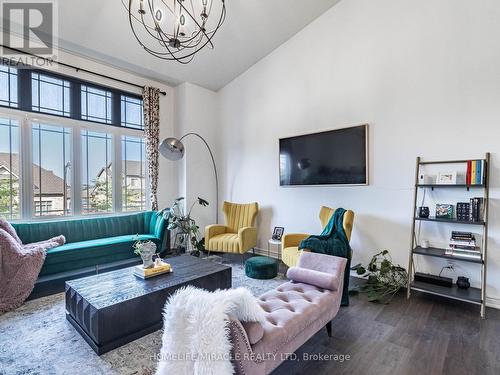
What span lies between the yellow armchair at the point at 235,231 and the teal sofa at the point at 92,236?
0.82 m

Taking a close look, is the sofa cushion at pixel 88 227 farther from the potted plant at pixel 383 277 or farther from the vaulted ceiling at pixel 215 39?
the potted plant at pixel 383 277

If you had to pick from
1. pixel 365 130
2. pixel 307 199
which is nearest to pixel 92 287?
pixel 307 199

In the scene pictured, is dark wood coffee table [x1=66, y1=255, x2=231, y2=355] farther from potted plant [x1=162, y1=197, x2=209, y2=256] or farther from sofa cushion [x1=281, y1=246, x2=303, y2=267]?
potted plant [x1=162, y1=197, x2=209, y2=256]

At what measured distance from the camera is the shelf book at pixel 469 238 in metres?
2.56

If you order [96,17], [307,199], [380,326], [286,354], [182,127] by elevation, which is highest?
[96,17]

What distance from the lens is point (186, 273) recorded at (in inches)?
104

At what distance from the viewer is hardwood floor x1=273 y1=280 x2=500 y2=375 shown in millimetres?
1796

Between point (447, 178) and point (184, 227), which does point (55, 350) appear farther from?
point (447, 178)

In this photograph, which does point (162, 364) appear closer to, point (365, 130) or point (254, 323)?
point (254, 323)

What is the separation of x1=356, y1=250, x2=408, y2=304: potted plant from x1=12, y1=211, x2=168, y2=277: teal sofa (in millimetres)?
3045

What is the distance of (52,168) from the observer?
3744 millimetres

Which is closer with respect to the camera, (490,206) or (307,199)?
(490,206)

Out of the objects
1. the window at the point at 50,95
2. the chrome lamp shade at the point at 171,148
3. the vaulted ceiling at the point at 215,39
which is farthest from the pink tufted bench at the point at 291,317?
the window at the point at 50,95

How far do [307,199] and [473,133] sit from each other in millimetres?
2150
